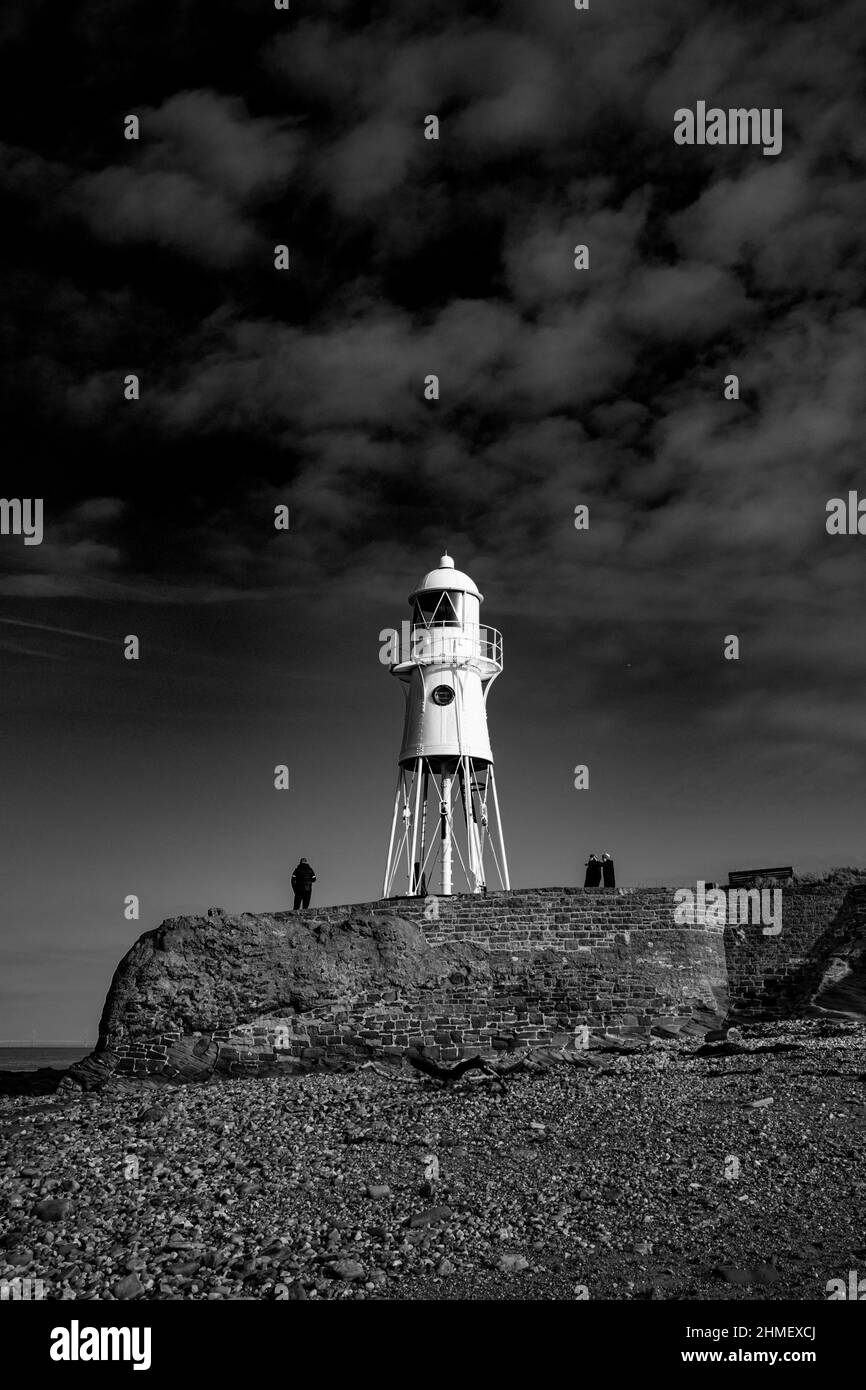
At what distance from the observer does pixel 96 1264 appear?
684 centimetres

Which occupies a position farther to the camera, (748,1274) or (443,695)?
(443,695)

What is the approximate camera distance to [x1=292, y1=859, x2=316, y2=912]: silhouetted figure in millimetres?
22750

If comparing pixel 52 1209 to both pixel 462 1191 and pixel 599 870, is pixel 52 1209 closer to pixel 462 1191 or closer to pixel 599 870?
pixel 462 1191

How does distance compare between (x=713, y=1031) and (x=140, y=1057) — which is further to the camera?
(x=713, y=1031)

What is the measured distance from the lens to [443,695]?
88.2 ft

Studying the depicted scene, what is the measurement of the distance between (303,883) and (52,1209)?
15072 millimetres

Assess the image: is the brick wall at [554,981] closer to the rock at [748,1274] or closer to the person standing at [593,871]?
the person standing at [593,871]

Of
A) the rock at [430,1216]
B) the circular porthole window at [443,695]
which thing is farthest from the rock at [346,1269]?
the circular porthole window at [443,695]

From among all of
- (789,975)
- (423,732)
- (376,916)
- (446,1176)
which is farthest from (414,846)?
(446,1176)

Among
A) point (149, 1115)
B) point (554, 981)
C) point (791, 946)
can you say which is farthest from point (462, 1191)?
point (791, 946)

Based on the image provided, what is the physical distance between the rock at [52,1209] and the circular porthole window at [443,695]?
19300 millimetres

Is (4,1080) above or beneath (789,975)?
beneath
